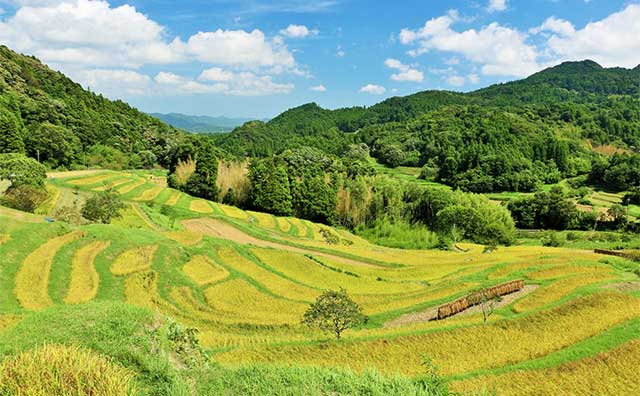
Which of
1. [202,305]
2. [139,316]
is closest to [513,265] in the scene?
[202,305]

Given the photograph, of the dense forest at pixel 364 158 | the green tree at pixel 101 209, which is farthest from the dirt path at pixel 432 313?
the dense forest at pixel 364 158

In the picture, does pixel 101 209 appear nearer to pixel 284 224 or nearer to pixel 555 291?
pixel 284 224

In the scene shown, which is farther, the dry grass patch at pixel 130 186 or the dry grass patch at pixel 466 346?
the dry grass patch at pixel 130 186

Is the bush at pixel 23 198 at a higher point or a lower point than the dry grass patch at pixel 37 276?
higher

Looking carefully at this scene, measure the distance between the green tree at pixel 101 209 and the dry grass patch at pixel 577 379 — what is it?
1490 inches

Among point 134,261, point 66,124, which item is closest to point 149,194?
point 134,261

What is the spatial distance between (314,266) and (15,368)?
28.3 meters

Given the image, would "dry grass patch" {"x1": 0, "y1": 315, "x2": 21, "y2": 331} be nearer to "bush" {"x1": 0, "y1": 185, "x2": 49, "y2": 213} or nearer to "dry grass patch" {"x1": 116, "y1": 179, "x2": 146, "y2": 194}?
"bush" {"x1": 0, "y1": 185, "x2": 49, "y2": 213}

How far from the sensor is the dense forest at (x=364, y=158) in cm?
7525

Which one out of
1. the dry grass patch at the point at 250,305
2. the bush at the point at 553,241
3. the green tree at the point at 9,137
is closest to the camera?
the dry grass patch at the point at 250,305

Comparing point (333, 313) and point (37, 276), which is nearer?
point (333, 313)

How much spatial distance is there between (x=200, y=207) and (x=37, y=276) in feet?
131

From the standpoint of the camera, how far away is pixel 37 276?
22.8 metres

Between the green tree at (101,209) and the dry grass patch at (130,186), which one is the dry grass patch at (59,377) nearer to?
the green tree at (101,209)
